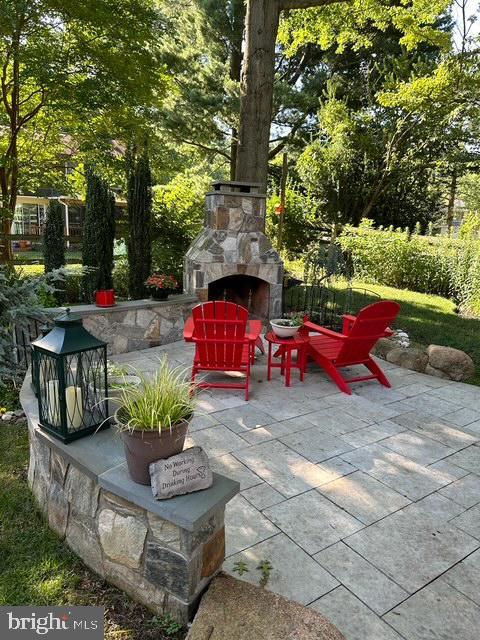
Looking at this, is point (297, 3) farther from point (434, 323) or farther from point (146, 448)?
point (146, 448)

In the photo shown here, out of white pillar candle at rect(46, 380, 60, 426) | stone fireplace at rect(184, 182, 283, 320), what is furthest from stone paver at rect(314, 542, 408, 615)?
stone fireplace at rect(184, 182, 283, 320)

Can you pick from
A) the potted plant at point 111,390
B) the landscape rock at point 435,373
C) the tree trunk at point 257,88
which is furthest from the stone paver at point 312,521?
the tree trunk at point 257,88

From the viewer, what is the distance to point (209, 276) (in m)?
5.76

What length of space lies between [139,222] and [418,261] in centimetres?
599

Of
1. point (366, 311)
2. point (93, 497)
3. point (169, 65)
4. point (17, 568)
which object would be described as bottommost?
point (17, 568)

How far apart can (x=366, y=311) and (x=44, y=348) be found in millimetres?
2726

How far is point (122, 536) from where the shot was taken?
168 centimetres

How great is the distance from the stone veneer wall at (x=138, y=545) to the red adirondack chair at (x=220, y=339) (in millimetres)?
1938

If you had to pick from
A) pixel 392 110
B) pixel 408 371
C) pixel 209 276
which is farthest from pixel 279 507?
pixel 392 110

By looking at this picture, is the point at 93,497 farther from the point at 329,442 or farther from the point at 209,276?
the point at 209,276

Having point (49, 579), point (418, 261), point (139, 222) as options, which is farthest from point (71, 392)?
point (418, 261)

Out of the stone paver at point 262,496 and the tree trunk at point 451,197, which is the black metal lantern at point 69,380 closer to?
the stone paver at point 262,496

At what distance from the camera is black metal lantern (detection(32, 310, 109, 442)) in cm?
192

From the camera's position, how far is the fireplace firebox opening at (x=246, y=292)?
6270 millimetres
